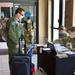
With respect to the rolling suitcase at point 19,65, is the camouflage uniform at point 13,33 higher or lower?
higher

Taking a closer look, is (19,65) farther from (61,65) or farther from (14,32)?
(61,65)

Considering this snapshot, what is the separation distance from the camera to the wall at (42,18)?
23.7 ft

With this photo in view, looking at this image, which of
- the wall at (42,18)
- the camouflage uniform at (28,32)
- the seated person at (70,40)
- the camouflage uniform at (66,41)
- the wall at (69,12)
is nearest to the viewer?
the seated person at (70,40)

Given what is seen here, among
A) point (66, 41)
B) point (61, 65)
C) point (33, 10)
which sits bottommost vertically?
point (61, 65)

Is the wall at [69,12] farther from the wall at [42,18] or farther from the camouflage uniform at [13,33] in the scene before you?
the camouflage uniform at [13,33]

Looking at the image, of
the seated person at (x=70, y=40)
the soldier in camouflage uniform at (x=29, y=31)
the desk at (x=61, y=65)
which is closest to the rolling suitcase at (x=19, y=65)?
the desk at (x=61, y=65)

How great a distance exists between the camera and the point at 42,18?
7.28 metres

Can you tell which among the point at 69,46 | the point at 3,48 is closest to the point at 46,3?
the point at 3,48

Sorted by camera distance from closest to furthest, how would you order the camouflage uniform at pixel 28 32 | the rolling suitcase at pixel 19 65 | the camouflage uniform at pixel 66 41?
the rolling suitcase at pixel 19 65 < the camouflage uniform at pixel 66 41 < the camouflage uniform at pixel 28 32

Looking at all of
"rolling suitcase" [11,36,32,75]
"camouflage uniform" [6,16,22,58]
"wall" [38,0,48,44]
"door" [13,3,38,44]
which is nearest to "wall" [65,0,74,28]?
"wall" [38,0,48,44]

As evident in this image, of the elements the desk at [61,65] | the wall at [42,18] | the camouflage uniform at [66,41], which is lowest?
the desk at [61,65]

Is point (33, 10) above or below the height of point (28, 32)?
above

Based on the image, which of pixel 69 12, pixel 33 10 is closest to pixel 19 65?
pixel 69 12

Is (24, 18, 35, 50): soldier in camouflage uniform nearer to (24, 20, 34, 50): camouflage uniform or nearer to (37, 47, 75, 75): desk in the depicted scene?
(24, 20, 34, 50): camouflage uniform
